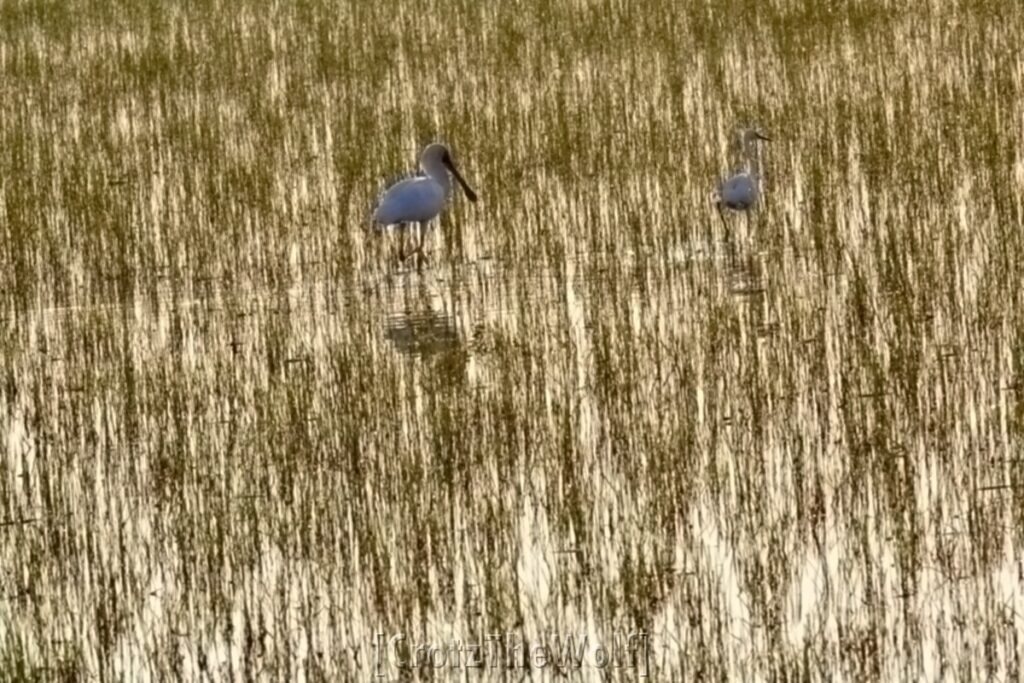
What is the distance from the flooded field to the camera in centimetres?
510

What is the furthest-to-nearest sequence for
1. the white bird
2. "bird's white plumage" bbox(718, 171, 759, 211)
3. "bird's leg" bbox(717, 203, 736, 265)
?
the white bird
"bird's white plumage" bbox(718, 171, 759, 211)
"bird's leg" bbox(717, 203, 736, 265)

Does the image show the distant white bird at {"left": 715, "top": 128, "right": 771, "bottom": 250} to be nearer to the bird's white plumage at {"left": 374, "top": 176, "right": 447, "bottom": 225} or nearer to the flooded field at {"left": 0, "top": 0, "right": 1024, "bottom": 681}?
the flooded field at {"left": 0, "top": 0, "right": 1024, "bottom": 681}

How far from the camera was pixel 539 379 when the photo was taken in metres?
7.30

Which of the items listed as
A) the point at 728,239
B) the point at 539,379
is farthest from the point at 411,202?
the point at 539,379

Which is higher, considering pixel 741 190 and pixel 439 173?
pixel 439 173

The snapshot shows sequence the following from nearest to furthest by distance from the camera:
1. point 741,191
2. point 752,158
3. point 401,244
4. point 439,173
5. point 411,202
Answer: point 741,191, point 411,202, point 401,244, point 752,158, point 439,173

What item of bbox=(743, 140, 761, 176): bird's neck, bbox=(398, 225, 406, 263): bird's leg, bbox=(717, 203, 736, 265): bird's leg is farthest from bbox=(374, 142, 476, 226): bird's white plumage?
bbox=(743, 140, 761, 176): bird's neck

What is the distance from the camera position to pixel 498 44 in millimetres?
15617

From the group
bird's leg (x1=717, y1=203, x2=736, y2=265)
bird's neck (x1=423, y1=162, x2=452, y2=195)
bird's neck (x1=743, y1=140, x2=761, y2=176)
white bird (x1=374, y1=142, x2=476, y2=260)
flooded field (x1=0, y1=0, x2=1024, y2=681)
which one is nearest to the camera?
flooded field (x1=0, y1=0, x2=1024, y2=681)

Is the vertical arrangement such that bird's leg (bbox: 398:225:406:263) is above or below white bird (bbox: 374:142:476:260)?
below

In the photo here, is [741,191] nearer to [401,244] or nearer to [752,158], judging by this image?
[752,158]

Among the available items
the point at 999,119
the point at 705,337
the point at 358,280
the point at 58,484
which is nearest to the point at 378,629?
the point at 58,484

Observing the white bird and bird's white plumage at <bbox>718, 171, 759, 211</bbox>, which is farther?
the white bird

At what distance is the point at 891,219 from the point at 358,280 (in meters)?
2.41
